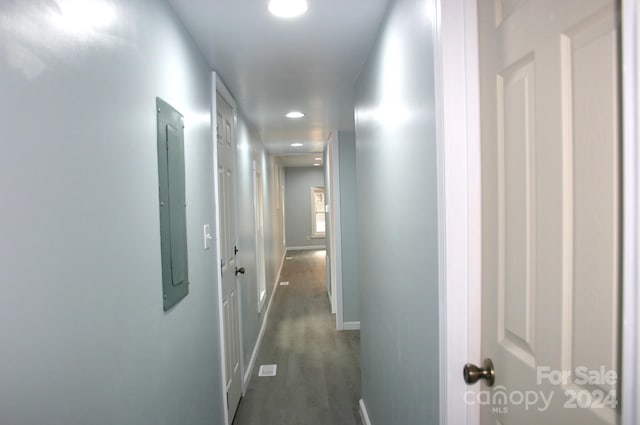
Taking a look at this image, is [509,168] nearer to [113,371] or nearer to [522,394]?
[522,394]

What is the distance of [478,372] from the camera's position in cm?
100

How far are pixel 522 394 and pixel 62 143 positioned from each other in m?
1.18

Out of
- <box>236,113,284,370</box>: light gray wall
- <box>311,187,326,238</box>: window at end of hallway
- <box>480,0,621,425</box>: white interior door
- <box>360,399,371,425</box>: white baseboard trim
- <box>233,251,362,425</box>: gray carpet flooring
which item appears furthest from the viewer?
<box>311,187,326,238</box>: window at end of hallway

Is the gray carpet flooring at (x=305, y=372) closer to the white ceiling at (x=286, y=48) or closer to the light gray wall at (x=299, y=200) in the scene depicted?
the white ceiling at (x=286, y=48)

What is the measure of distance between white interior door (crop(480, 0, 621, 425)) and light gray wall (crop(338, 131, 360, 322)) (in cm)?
352

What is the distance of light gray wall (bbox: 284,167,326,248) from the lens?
11242 millimetres

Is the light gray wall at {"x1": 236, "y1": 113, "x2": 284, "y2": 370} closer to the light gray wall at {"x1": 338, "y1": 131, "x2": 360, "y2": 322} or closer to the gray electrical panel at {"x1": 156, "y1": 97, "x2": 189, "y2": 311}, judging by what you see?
the light gray wall at {"x1": 338, "y1": 131, "x2": 360, "y2": 322}

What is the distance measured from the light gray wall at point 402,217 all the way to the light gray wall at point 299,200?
901cm

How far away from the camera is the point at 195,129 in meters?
1.88

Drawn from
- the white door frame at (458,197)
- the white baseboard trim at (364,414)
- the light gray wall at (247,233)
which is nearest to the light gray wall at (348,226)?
the light gray wall at (247,233)

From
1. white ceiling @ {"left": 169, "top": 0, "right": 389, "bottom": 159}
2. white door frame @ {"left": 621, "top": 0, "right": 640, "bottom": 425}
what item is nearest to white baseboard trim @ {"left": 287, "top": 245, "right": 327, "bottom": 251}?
white ceiling @ {"left": 169, "top": 0, "right": 389, "bottom": 159}

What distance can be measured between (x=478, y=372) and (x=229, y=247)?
2.05 m

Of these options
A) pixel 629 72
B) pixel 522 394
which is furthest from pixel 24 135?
pixel 522 394

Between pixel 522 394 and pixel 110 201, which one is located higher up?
pixel 110 201
